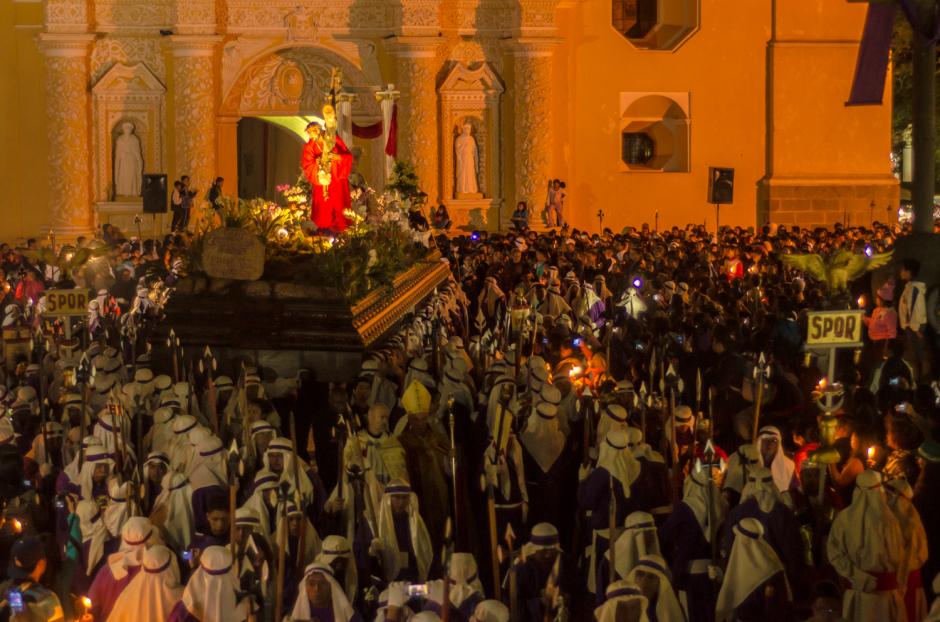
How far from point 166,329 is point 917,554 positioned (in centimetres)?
844

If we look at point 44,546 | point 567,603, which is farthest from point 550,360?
point 44,546

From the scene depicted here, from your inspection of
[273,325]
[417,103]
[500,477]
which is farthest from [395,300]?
[417,103]

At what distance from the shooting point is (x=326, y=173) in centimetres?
1903

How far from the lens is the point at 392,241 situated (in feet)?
60.0

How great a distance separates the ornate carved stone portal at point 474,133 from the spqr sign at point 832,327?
20.2m

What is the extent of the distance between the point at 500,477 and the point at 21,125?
74.3 ft

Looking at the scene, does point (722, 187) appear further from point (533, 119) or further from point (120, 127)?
point (120, 127)

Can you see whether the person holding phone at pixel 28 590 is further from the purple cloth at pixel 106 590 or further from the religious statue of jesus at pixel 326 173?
the religious statue of jesus at pixel 326 173

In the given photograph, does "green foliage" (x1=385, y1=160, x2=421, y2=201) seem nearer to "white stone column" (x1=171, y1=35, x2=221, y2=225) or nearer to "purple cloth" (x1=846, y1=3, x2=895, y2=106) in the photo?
"white stone column" (x1=171, y1=35, x2=221, y2=225)

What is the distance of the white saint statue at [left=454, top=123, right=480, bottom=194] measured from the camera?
31.4 m

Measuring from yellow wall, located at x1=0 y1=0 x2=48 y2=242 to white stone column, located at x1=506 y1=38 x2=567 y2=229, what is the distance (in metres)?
9.38

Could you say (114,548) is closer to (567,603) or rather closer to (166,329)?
(567,603)

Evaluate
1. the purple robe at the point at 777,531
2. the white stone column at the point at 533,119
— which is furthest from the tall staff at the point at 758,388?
the white stone column at the point at 533,119

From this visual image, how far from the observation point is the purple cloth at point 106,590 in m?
8.27
